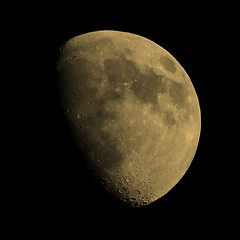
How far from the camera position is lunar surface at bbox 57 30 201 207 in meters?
5.62

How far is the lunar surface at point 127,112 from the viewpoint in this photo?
5.62 metres

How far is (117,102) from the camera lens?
5.64m

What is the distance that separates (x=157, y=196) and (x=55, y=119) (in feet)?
6.33

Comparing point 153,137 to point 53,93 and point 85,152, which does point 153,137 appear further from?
point 53,93

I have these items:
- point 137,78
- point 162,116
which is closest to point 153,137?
point 162,116

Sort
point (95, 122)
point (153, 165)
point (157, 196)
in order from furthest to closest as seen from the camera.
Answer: point (157, 196) → point (153, 165) → point (95, 122)

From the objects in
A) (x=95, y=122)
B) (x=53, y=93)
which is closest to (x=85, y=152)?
(x=95, y=122)

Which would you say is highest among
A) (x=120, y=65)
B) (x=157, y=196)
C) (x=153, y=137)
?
(x=120, y=65)

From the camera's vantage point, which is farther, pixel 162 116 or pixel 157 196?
pixel 157 196

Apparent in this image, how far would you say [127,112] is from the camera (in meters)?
5.65

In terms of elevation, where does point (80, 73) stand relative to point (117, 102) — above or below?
above

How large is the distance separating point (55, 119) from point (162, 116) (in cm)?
140

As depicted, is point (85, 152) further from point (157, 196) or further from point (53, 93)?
point (157, 196)

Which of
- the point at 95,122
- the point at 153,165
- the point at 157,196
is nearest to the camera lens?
the point at 95,122
